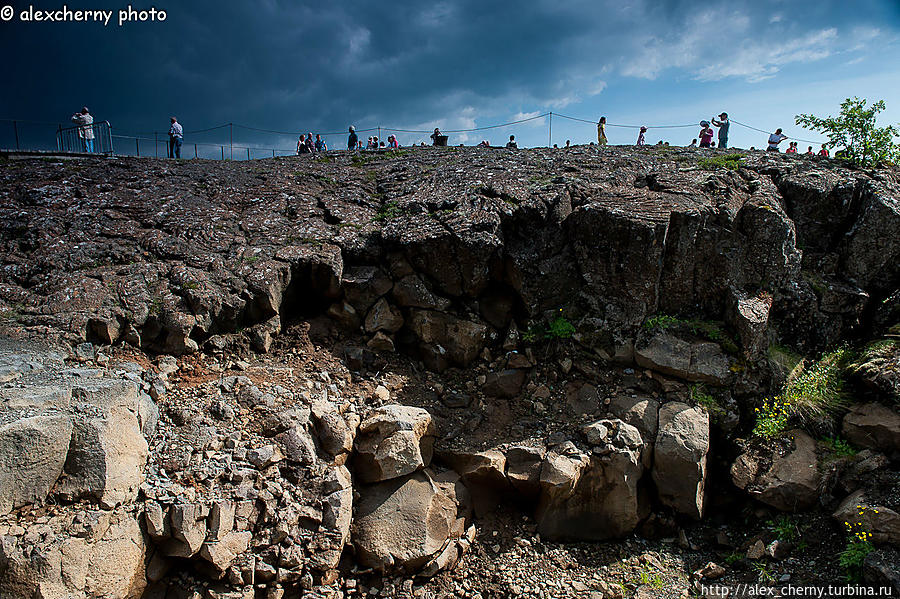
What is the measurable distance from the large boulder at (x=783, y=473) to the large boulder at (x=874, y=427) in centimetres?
67

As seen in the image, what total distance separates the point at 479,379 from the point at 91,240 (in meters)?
7.84

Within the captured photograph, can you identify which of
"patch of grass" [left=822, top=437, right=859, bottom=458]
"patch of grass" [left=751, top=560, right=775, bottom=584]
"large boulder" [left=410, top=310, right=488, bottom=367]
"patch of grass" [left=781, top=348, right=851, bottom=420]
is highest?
"large boulder" [left=410, top=310, right=488, bottom=367]

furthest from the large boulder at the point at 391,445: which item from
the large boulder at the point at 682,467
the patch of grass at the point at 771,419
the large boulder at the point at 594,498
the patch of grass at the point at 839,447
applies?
the patch of grass at the point at 839,447

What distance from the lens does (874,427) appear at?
7988 mm

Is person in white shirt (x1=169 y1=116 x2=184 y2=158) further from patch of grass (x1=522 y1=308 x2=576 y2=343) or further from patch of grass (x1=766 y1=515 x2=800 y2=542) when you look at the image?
patch of grass (x1=766 y1=515 x2=800 y2=542)

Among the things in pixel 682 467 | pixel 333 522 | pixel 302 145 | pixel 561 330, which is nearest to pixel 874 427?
pixel 682 467

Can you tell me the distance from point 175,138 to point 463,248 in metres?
12.8

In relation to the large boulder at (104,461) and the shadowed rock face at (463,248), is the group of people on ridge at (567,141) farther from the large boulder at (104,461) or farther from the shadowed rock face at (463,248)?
the large boulder at (104,461)

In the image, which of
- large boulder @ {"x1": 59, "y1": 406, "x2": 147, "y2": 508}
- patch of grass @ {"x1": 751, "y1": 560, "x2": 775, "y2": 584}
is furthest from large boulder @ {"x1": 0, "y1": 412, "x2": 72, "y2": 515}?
patch of grass @ {"x1": 751, "y1": 560, "x2": 775, "y2": 584}

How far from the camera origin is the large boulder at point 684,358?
883 centimetres

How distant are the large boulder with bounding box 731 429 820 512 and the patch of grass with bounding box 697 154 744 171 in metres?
6.80

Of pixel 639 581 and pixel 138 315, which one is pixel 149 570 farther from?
pixel 639 581

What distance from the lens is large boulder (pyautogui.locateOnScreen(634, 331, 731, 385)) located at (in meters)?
8.83

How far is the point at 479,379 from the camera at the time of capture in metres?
9.48
